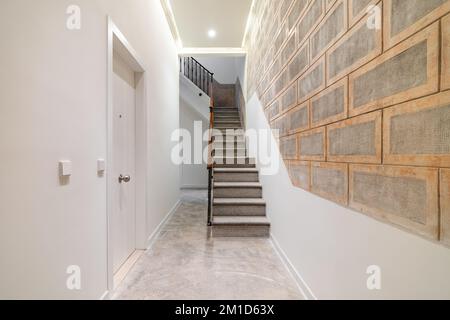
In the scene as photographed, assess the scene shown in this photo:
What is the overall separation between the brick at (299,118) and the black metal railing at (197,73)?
220 inches

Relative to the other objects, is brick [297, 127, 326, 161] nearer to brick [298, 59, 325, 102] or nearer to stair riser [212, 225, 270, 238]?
brick [298, 59, 325, 102]

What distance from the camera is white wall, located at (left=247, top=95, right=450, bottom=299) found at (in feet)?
2.43

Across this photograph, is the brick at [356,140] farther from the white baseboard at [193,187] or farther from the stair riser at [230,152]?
the white baseboard at [193,187]

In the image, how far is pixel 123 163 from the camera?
88.6 inches

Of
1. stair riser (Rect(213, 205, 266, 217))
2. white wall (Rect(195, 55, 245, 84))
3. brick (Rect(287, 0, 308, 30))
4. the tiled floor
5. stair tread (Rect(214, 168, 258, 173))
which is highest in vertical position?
white wall (Rect(195, 55, 245, 84))

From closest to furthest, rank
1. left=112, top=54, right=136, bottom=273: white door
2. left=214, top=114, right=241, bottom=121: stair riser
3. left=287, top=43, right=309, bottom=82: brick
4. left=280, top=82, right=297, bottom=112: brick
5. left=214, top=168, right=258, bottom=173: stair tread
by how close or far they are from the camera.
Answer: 1. left=287, top=43, right=309, bottom=82: brick
2. left=280, top=82, right=297, bottom=112: brick
3. left=112, top=54, right=136, bottom=273: white door
4. left=214, top=168, right=258, bottom=173: stair tread
5. left=214, top=114, right=241, bottom=121: stair riser

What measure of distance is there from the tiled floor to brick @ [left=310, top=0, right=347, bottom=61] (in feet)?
5.78

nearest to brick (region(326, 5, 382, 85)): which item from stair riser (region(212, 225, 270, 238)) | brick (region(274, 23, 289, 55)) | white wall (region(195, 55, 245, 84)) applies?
brick (region(274, 23, 289, 55))

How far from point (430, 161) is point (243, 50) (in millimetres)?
5050

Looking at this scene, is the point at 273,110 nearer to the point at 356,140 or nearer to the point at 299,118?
the point at 299,118

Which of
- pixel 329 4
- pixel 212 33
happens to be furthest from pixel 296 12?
pixel 212 33

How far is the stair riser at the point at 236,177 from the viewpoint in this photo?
382 centimetres
